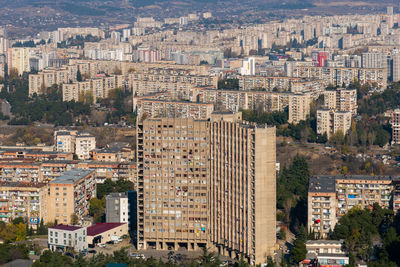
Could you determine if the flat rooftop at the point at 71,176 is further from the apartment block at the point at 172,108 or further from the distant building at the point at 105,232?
the apartment block at the point at 172,108

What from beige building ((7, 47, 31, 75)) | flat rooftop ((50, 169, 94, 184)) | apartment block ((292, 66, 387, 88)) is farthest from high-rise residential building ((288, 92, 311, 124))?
beige building ((7, 47, 31, 75))

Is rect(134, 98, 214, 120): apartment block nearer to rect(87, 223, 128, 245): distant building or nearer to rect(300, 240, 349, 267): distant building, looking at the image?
rect(87, 223, 128, 245): distant building

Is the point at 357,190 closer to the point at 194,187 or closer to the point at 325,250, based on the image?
the point at 325,250

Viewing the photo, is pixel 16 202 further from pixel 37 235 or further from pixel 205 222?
pixel 205 222

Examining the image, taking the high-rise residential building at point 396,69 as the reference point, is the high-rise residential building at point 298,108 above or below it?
below

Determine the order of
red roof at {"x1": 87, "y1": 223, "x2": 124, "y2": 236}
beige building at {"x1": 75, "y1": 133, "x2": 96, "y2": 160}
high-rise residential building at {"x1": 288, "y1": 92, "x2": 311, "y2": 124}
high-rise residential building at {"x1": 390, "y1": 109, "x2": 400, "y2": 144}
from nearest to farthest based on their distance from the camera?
1. red roof at {"x1": 87, "y1": 223, "x2": 124, "y2": 236}
2. beige building at {"x1": 75, "y1": 133, "x2": 96, "y2": 160}
3. high-rise residential building at {"x1": 390, "y1": 109, "x2": 400, "y2": 144}
4. high-rise residential building at {"x1": 288, "y1": 92, "x2": 311, "y2": 124}

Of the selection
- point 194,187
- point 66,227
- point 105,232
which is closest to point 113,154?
point 105,232

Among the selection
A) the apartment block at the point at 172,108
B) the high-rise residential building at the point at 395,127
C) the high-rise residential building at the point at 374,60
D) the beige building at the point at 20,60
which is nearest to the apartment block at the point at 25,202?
the apartment block at the point at 172,108

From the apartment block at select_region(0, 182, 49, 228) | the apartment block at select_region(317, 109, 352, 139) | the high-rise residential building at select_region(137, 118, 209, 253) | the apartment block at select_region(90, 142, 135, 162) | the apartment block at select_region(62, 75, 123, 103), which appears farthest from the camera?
the apartment block at select_region(62, 75, 123, 103)

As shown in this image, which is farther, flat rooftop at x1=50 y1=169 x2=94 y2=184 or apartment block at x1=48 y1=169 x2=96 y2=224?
flat rooftop at x1=50 y1=169 x2=94 y2=184
